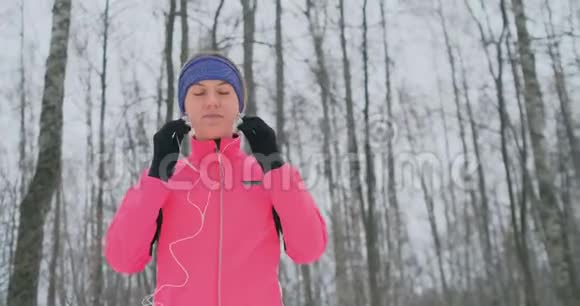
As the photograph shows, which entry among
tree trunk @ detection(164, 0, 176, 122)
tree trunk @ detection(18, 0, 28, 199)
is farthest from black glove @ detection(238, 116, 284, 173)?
tree trunk @ detection(18, 0, 28, 199)

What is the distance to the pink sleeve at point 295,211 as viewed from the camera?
1.39m

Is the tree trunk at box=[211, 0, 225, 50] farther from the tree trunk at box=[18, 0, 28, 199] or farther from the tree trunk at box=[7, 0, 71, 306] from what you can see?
the tree trunk at box=[18, 0, 28, 199]

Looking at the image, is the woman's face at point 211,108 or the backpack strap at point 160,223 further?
the woman's face at point 211,108

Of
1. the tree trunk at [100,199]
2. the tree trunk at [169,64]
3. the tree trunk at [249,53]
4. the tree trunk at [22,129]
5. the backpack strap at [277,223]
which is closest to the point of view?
the backpack strap at [277,223]

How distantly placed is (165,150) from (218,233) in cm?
30

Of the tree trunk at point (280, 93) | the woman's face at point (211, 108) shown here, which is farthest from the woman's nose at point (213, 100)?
the tree trunk at point (280, 93)

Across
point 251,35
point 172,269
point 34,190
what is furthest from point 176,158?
point 251,35

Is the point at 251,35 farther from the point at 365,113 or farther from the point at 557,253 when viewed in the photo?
the point at 557,253

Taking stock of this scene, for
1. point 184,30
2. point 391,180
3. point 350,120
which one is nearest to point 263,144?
point 184,30

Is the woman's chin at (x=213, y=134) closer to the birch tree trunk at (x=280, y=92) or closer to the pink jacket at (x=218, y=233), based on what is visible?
the pink jacket at (x=218, y=233)

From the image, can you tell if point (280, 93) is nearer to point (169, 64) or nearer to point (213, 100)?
point (169, 64)

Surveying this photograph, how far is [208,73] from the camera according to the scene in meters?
1.60

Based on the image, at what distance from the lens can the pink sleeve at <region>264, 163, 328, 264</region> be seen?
139 cm

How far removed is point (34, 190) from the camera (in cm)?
443
